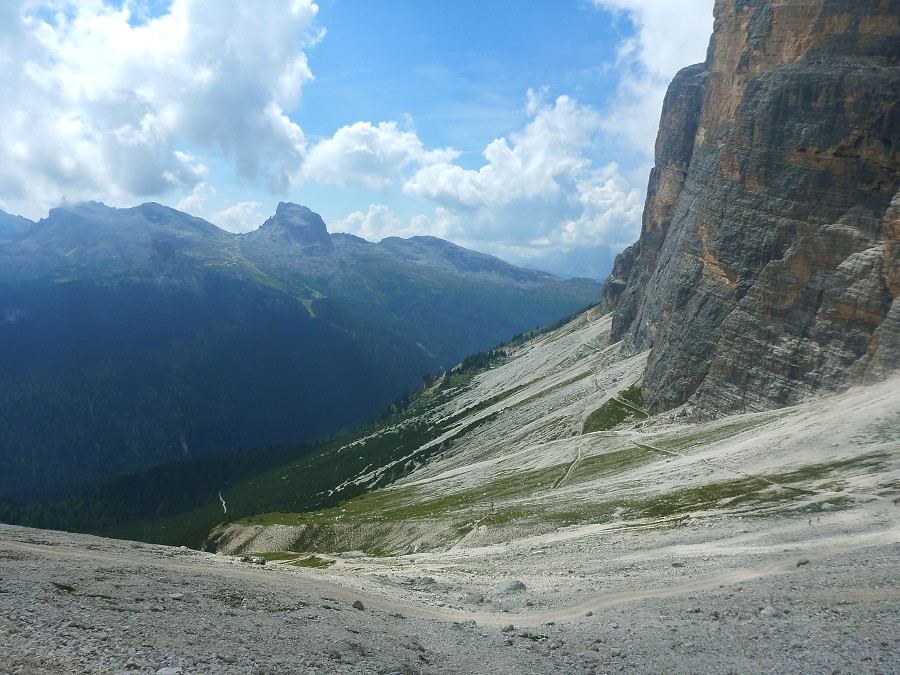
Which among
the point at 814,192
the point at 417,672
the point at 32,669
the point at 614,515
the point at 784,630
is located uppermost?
the point at 814,192

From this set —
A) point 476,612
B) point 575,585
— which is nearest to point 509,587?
point 575,585

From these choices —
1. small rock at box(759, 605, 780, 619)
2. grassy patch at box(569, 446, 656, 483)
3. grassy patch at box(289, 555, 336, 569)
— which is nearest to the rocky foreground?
small rock at box(759, 605, 780, 619)

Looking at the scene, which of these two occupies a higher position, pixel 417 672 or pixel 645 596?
pixel 417 672

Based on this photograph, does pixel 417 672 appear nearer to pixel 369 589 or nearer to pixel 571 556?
pixel 369 589

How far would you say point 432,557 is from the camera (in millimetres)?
60594

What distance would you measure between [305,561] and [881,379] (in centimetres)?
8131

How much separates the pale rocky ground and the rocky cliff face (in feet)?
35.5

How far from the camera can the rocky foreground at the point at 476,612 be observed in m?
21.0

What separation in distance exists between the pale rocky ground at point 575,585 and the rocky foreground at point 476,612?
13 centimetres

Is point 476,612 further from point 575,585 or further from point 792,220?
point 792,220

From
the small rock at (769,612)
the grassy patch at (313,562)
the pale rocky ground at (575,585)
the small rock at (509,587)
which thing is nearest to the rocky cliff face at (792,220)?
the pale rocky ground at (575,585)

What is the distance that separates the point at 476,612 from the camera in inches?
1361

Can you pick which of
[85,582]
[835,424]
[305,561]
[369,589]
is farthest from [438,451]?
[85,582]

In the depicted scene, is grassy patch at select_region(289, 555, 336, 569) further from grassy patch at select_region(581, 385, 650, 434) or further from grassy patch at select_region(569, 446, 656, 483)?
grassy patch at select_region(581, 385, 650, 434)
